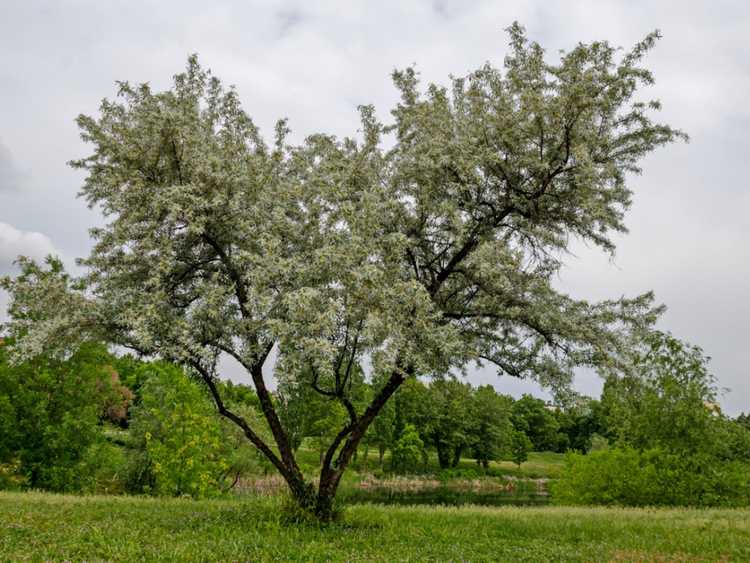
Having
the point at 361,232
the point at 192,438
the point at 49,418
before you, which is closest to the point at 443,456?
the point at 192,438

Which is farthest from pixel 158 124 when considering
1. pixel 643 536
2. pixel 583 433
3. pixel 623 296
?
pixel 583 433

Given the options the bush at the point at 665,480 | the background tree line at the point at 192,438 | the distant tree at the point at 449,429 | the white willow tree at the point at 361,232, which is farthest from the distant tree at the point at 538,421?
the white willow tree at the point at 361,232

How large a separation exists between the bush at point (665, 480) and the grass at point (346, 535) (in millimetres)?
10467

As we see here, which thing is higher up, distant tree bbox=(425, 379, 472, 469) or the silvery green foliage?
the silvery green foliage

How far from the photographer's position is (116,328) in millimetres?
13391

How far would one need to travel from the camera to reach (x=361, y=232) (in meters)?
12.9

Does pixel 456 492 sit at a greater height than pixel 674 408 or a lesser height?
lesser

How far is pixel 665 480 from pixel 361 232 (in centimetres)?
2436

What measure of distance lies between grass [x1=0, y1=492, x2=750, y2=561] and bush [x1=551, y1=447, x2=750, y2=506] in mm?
10467

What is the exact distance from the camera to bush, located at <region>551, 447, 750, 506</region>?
26.8 meters

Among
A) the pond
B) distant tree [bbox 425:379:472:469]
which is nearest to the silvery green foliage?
the pond

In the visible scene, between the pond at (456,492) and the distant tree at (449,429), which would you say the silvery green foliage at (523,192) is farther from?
the distant tree at (449,429)

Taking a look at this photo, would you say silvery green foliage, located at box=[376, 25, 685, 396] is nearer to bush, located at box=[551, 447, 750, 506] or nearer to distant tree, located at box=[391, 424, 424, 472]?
bush, located at box=[551, 447, 750, 506]

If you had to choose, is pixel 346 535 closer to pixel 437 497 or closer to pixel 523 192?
pixel 523 192
